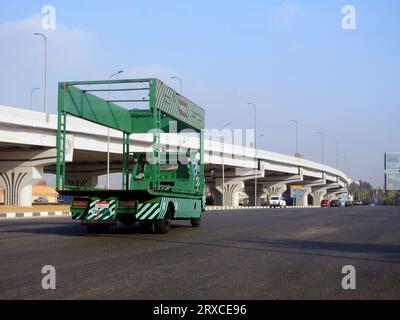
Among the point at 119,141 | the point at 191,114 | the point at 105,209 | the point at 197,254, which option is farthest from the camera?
the point at 119,141

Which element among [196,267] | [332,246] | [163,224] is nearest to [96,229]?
[163,224]

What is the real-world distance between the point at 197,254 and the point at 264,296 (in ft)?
15.6

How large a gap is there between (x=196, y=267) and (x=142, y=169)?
10.0 metres

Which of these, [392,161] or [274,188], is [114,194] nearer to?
[392,161]

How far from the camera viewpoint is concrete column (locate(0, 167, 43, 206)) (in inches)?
1811

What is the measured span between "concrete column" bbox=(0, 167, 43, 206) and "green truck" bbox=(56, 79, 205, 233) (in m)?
27.8

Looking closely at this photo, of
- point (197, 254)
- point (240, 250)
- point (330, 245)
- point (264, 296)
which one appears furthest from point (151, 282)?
point (330, 245)

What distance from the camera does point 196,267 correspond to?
9648mm

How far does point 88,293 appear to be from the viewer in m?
7.06

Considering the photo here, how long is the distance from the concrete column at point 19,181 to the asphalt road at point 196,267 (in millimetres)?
31555

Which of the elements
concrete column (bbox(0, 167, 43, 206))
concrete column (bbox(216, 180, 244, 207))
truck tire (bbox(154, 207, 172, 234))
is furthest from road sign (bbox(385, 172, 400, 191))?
truck tire (bbox(154, 207, 172, 234))

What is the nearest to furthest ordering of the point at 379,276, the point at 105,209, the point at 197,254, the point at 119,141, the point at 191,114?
1. the point at 379,276
2. the point at 197,254
3. the point at 105,209
4. the point at 191,114
5. the point at 119,141

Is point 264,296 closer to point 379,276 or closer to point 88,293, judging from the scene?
point 88,293

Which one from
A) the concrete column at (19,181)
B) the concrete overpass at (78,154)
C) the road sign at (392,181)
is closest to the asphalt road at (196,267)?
the concrete overpass at (78,154)
